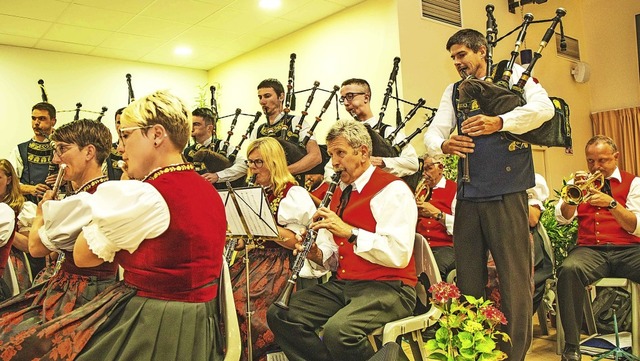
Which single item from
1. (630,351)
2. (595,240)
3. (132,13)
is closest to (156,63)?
(132,13)

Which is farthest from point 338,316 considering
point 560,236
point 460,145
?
point 560,236

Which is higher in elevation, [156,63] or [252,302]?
[156,63]

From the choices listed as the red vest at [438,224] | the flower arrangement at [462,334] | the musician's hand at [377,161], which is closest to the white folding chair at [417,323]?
the flower arrangement at [462,334]

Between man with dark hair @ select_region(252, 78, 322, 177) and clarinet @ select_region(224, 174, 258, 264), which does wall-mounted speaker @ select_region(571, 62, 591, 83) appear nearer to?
man with dark hair @ select_region(252, 78, 322, 177)

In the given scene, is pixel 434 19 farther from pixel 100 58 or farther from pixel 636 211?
pixel 100 58

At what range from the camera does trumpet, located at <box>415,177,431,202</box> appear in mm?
4332

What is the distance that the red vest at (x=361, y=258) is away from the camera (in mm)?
2516

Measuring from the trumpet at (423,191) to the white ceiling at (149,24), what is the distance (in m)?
2.51

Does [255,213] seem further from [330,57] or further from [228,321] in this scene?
[330,57]

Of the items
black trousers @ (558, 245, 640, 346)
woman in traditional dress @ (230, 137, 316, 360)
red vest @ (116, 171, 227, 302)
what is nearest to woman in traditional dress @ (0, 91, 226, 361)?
red vest @ (116, 171, 227, 302)

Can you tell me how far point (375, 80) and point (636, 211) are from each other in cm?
295

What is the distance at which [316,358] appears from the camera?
2.42 meters

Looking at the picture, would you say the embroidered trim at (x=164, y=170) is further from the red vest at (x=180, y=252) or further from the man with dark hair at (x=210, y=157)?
the man with dark hair at (x=210, y=157)

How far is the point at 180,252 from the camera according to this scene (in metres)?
1.66
